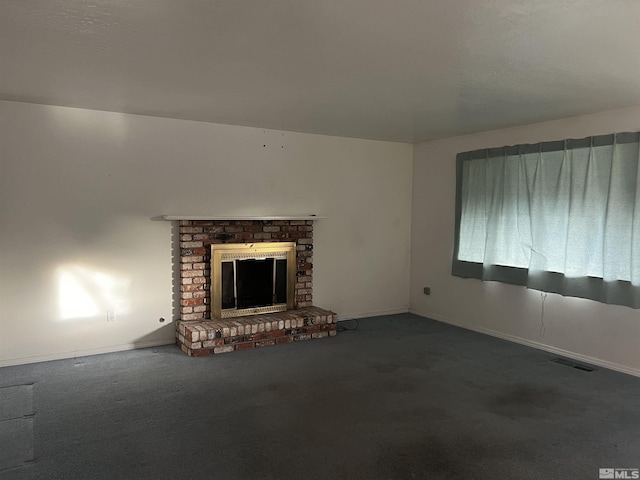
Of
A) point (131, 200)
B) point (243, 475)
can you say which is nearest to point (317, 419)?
point (243, 475)

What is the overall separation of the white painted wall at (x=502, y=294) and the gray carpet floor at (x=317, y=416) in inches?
11.0

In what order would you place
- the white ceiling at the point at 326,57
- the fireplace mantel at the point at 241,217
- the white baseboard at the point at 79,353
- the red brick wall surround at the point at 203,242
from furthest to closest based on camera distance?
the red brick wall surround at the point at 203,242 → the fireplace mantel at the point at 241,217 → the white baseboard at the point at 79,353 → the white ceiling at the point at 326,57

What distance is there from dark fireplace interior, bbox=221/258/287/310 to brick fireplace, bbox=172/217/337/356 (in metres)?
0.17

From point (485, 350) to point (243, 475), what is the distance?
10.2 ft

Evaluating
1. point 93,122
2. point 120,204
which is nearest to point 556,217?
point 120,204

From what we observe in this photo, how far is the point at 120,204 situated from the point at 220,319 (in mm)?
1533

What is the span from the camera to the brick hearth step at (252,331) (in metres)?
4.50

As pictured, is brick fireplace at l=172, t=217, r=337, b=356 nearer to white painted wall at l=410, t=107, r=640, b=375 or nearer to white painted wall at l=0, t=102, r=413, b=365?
white painted wall at l=0, t=102, r=413, b=365

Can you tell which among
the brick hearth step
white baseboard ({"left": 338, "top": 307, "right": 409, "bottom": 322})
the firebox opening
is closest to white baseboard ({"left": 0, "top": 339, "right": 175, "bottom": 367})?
the brick hearth step

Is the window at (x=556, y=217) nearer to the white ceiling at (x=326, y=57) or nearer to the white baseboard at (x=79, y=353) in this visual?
the white ceiling at (x=326, y=57)

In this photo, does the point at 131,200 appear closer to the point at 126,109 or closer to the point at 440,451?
the point at 126,109

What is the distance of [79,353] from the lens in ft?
14.5

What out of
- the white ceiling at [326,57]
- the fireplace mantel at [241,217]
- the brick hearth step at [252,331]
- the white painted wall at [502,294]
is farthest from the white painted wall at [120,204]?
the white painted wall at [502,294]

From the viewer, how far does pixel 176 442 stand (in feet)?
9.14
